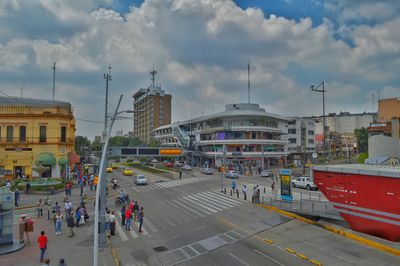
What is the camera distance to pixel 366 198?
17453mm

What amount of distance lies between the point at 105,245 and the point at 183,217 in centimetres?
811

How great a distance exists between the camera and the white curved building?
75.2 m

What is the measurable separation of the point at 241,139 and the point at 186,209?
162 ft

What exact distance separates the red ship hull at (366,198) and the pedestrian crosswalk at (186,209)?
32.5 ft

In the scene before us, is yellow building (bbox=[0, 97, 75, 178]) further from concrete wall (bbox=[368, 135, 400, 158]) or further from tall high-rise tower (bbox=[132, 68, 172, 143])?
tall high-rise tower (bbox=[132, 68, 172, 143])

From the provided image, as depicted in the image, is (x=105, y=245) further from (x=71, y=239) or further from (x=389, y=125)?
(x=389, y=125)

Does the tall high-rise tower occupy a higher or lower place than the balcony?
higher

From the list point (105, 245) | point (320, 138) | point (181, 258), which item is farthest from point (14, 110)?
point (320, 138)

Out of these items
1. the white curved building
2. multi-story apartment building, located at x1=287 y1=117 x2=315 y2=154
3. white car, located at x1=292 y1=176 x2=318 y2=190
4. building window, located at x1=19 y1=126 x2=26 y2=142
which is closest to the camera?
white car, located at x1=292 y1=176 x2=318 y2=190

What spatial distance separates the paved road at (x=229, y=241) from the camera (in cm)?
1498

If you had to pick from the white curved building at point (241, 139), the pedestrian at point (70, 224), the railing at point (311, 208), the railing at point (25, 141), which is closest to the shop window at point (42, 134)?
the railing at point (25, 141)

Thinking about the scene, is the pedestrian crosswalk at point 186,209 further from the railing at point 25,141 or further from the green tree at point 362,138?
the green tree at point 362,138

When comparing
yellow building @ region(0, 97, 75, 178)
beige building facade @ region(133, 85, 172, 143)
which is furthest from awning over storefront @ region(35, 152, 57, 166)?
beige building facade @ region(133, 85, 172, 143)

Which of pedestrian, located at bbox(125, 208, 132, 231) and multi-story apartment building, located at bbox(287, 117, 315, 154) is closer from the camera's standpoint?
pedestrian, located at bbox(125, 208, 132, 231)
